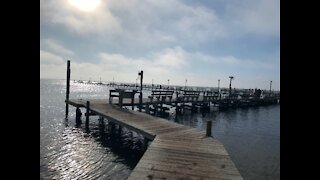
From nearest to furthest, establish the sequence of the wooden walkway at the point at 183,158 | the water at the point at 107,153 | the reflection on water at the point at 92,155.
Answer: the wooden walkway at the point at 183,158 < the reflection on water at the point at 92,155 < the water at the point at 107,153

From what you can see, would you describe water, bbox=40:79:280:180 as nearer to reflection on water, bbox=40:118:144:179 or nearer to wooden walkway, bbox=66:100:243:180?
reflection on water, bbox=40:118:144:179

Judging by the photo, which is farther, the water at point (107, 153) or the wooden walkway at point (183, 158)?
the water at point (107, 153)

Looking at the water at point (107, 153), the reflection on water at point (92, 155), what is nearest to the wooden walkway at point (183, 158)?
the reflection on water at point (92, 155)

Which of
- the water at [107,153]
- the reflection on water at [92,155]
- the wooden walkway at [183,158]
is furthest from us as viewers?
the water at [107,153]

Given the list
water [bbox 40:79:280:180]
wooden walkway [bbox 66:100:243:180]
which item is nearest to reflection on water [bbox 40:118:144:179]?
water [bbox 40:79:280:180]

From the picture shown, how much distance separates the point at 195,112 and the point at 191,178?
2974 centimetres

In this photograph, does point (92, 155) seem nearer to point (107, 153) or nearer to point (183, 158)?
Answer: point (107, 153)

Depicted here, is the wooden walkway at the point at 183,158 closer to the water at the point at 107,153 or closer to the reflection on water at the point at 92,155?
the reflection on water at the point at 92,155

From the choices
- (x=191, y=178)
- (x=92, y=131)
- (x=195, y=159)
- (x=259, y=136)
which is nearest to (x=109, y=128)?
(x=92, y=131)

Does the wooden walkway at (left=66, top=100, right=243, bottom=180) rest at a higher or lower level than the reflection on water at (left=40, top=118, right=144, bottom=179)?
higher

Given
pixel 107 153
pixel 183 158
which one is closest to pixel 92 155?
pixel 107 153

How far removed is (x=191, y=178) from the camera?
7.36m

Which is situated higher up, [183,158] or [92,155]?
[183,158]
